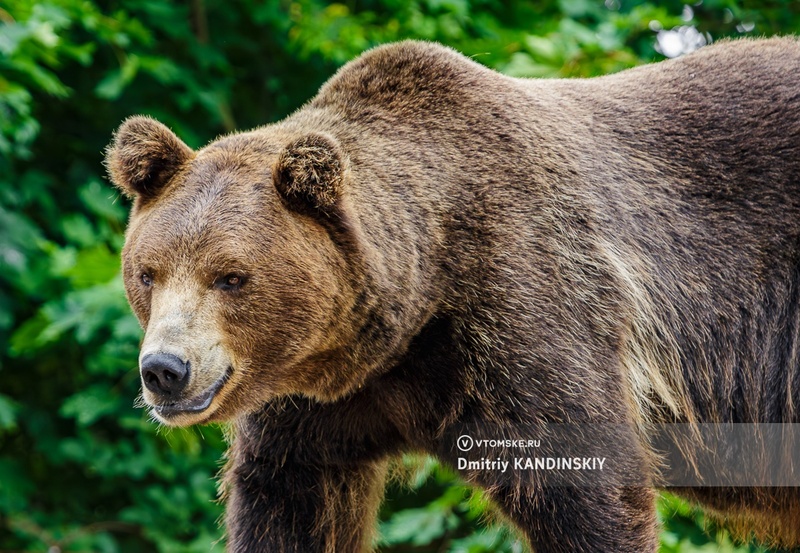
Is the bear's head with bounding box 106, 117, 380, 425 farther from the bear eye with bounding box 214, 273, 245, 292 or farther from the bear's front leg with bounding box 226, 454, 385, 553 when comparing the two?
the bear's front leg with bounding box 226, 454, 385, 553

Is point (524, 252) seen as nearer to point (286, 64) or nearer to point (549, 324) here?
point (549, 324)

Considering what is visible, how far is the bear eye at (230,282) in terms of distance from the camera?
3.87 meters

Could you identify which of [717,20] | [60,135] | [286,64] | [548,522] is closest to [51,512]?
[60,135]

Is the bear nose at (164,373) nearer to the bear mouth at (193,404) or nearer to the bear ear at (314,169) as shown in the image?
the bear mouth at (193,404)

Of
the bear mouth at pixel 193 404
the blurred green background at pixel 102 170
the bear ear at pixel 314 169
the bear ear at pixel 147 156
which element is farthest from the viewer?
→ the blurred green background at pixel 102 170

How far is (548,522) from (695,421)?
0.97 meters

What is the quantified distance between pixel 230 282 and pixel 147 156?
677 mm

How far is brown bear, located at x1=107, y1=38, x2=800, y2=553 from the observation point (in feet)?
13.0

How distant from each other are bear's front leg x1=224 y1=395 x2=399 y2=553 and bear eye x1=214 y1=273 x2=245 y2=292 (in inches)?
33.2

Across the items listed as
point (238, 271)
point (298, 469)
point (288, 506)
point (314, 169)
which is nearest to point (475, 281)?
point (314, 169)

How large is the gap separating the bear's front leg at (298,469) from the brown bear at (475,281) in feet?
0.03

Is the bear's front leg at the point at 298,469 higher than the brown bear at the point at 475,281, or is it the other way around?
the brown bear at the point at 475,281

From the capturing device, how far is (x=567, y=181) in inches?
177

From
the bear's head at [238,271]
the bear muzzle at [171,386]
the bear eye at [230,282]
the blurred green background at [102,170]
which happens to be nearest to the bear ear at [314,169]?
the bear's head at [238,271]
